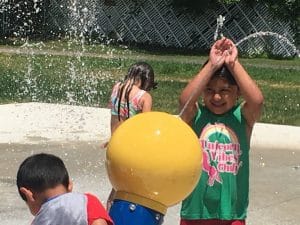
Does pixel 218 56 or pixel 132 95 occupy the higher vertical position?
pixel 132 95

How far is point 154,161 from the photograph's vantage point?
256cm

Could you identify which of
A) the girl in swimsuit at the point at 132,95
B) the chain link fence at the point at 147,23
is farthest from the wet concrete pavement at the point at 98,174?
the chain link fence at the point at 147,23

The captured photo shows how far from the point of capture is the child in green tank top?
327 cm

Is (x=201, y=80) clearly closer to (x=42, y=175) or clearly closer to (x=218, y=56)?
(x=218, y=56)

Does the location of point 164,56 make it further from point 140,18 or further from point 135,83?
point 135,83

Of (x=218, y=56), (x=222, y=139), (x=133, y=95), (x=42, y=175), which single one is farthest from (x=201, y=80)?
(x=133, y=95)

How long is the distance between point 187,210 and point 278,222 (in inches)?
91.4

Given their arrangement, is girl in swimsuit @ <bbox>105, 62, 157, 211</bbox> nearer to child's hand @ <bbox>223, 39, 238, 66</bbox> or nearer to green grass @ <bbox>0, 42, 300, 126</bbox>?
child's hand @ <bbox>223, 39, 238, 66</bbox>

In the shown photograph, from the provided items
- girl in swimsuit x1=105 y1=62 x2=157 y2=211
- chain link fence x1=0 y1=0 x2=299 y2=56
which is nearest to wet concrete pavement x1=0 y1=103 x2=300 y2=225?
girl in swimsuit x1=105 y1=62 x2=157 y2=211

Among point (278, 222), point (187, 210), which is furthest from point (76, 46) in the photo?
point (187, 210)

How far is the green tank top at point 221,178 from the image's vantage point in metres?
3.29

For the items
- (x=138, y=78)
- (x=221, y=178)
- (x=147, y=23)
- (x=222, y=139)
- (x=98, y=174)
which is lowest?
(x=221, y=178)

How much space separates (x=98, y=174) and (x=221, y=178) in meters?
3.64

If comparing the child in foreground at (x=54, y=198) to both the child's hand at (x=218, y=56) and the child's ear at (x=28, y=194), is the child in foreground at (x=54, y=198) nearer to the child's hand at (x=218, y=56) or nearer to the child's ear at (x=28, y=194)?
the child's ear at (x=28, y=194)
